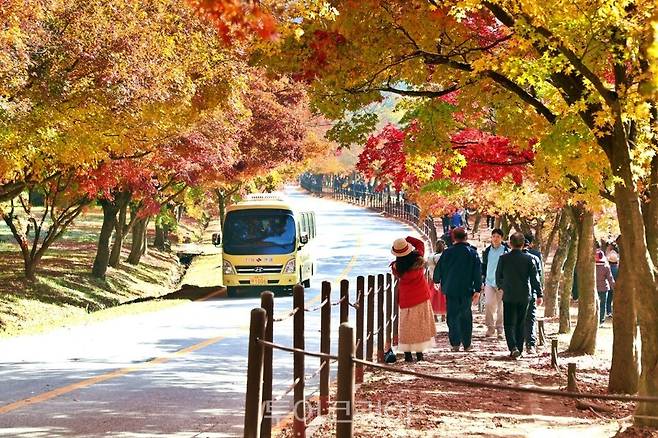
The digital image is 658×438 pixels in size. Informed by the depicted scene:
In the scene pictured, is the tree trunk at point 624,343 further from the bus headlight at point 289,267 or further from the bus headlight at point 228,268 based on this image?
the bus headlight at point 228,268

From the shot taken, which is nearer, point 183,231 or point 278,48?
point 278,48

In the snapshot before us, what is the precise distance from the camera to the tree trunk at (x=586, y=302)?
16.6m

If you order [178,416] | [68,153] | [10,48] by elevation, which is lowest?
[178,416]

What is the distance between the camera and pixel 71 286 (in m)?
31.4

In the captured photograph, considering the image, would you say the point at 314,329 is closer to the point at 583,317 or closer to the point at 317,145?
the point at 583,317

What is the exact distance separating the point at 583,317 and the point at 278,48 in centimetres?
686

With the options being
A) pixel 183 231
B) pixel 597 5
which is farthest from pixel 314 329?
pixel 183 231

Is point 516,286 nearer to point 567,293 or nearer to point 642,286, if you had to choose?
point 642,286

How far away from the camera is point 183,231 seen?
205 feet

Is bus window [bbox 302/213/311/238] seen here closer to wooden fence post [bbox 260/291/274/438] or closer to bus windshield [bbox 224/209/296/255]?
bus windshield [bbox 224/209/296/255]

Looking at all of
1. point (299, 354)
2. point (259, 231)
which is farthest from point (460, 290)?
point (259, 231)

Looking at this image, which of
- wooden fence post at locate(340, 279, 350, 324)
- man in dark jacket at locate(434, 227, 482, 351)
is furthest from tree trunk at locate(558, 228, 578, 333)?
wooden fence post at locate(340, 279, 350, 324)

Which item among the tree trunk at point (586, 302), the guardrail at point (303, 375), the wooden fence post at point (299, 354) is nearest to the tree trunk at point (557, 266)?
the tree trunk at point (586, 302)

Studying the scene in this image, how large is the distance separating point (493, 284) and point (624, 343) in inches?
207
